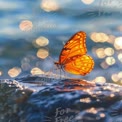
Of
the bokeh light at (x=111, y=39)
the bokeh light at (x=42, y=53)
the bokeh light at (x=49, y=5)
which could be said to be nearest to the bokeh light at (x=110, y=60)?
the bokeh light at (x=111, y=39)

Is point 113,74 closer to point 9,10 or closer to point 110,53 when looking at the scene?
point 110,53

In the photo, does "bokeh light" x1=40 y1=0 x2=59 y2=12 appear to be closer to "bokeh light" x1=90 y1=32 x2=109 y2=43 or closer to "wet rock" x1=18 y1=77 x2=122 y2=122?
"bokeh light" x1=90 y1=32 x2=109 y2=43

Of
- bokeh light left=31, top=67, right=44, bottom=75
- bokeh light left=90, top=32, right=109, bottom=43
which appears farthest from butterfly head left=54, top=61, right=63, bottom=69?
bokeh light left=90, top=32, right=109, bottom=43

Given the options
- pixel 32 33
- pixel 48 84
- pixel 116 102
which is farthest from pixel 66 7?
pixel 116 102

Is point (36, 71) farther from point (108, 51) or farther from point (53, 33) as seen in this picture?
point (108, 51)

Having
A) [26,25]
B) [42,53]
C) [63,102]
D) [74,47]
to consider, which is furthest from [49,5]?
[63,102]

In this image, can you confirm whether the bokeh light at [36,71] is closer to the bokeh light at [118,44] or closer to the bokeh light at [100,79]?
the bokeh light at [100,79]
